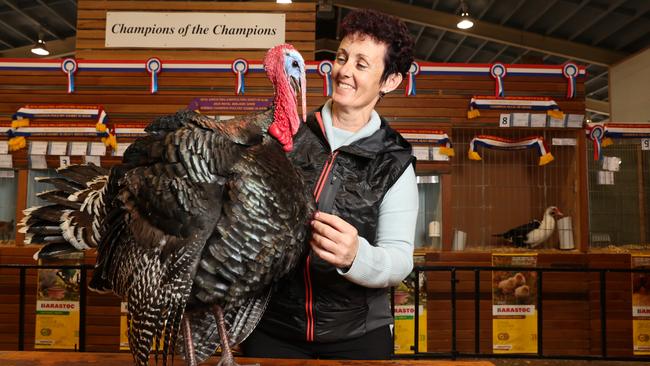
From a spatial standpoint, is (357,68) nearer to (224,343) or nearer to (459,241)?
(224,343)

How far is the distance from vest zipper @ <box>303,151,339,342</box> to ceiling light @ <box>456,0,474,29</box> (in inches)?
226

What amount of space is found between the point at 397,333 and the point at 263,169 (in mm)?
3519

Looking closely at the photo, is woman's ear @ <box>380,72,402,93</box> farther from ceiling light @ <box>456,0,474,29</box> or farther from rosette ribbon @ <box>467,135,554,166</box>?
ceiling light @ <box>456,0,474,29</box>

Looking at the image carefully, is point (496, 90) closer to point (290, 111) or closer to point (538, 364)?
point (538, 364)

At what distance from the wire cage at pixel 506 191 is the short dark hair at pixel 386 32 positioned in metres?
3.22

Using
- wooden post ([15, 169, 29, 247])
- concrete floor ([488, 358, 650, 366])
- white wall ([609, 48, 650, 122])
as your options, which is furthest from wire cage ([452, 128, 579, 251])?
wooden post ([15, 169, 29, 247])

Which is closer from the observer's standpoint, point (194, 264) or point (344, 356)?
point (194, 264)

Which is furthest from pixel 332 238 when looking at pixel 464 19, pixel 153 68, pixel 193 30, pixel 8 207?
pixel 464 19

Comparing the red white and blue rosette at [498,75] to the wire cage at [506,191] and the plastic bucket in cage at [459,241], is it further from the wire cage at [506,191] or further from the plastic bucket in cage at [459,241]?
the plastic bucket in cage at [459,241]

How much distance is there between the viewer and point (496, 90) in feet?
14.9

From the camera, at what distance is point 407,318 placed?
4309 mm

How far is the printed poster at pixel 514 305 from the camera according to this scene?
427 cm

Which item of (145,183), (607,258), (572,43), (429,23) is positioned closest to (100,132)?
(145,183)

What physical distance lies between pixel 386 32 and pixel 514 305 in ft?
11.8
